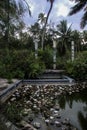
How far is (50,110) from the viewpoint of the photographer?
6.83 m

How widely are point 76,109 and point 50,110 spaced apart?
756 mm

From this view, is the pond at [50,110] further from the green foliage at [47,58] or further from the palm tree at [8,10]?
the green foliage at [47,58]

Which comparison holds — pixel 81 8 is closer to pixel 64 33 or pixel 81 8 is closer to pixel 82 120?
pixel 64 33

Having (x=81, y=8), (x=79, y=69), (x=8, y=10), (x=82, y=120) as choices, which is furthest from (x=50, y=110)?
(x=81, y=8)

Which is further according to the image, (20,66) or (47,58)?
(47,58)

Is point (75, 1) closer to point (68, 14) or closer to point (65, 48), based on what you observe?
point (68, 14)

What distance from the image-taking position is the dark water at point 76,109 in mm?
5709

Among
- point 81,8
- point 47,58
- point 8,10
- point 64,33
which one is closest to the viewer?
point 8,10

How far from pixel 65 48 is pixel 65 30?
4.66 meters

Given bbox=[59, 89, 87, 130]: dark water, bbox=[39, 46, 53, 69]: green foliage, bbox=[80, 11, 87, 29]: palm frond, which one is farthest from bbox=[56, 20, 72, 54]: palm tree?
bbox=[59, 89, 87, 130]: dark water


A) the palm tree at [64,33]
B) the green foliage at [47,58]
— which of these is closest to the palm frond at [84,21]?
the palm tree at [64,33]

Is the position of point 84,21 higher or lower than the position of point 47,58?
higher

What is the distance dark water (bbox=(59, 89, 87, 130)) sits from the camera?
5.71m

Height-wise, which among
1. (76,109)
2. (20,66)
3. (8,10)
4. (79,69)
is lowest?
(76,109)
